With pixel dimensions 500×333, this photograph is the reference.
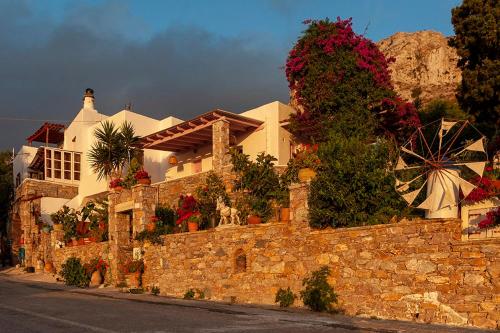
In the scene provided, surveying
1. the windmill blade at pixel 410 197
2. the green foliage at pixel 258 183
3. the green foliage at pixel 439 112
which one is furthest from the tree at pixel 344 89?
the windmill blade at pixel 410 197

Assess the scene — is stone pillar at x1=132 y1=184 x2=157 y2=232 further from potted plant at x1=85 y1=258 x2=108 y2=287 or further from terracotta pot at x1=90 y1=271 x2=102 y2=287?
terracotta pot at x1=90 y1=271 x2=102 y2=287

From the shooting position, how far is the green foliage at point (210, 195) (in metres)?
20.0

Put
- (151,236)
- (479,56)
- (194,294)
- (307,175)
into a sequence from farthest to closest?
(151,236), (479,56), (194,294), (307,175)

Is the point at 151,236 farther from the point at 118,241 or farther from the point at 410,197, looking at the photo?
the point at 410,197

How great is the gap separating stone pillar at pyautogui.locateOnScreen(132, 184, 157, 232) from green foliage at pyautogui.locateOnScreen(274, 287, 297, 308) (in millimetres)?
7506

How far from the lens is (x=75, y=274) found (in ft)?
76.5

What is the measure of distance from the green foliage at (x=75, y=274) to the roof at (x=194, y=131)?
7441 mm

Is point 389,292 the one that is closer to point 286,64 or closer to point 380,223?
point 380,223

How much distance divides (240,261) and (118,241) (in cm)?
755

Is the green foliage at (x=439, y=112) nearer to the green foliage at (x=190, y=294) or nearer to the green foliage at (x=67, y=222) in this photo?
the green foliage at (x=190, y=294)

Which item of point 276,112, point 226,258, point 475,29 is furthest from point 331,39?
point 226,258

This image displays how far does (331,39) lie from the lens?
2338 centimetres

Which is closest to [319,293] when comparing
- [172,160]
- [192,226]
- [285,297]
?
[285,297]

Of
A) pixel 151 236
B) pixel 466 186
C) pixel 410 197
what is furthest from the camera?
pixel 151 236
